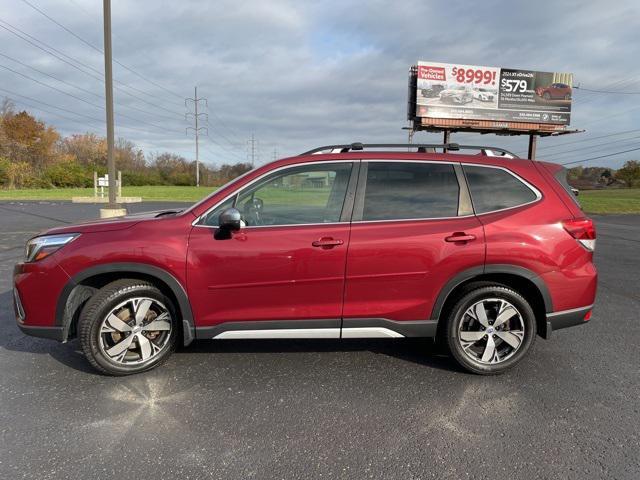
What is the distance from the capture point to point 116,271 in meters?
3.21

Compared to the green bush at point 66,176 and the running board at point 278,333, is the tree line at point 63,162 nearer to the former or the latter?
the green bush at point 66,176

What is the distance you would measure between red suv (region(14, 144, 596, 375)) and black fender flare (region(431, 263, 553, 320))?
1 cm

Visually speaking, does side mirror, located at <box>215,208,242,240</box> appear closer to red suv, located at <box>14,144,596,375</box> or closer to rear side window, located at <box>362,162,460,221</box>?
red suv, located at <box>14,144,596,375</box>

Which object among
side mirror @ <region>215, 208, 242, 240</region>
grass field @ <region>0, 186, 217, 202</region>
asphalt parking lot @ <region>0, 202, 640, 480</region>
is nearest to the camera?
asphalt parking lot @ <region>0, 202, 640, 480</region>

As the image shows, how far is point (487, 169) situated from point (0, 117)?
7097 cm

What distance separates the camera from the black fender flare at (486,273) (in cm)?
329

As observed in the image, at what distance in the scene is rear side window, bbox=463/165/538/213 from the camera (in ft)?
11.2

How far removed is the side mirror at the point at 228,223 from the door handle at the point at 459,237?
163 centimetres

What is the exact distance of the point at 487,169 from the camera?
3516mm

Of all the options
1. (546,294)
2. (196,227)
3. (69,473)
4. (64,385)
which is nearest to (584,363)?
(546,294)

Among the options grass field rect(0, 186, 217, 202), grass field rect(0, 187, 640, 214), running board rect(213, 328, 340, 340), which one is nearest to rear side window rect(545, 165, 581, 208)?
running board rect(213, 328, 340, 340)

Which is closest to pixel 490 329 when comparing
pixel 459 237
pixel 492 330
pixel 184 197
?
pixel 492 330

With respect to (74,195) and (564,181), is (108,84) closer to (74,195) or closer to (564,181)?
(564,181)

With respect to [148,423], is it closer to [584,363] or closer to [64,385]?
[64,385]
